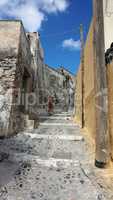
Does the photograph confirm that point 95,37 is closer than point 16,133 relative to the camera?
Yes

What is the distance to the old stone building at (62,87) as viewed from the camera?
2311cm

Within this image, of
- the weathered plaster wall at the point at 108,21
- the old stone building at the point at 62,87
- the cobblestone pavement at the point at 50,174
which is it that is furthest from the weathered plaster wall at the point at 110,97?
the old stone building at the point at 62,87

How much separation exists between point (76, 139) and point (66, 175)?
95.2 inches

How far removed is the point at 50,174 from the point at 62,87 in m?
22.6

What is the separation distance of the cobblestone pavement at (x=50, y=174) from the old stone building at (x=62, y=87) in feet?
60.4

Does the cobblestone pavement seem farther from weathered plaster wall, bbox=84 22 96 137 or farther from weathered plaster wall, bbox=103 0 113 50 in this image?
weathered plaster wall, bbox=103 0 113 50

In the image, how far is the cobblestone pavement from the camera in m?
2.29

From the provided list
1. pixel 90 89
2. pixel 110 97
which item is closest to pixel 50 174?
pixel 110 97

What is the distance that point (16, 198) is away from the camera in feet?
7.16

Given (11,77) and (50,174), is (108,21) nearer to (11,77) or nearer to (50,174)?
(11,77)

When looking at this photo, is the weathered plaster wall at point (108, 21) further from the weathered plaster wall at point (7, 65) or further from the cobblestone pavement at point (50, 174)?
the weathered plaster wall at point (7, 65)

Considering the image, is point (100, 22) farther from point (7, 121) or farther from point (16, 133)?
point (16, 133)

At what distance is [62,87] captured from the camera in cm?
2530

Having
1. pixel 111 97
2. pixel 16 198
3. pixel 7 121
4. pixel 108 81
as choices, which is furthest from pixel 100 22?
pixel 7 121
